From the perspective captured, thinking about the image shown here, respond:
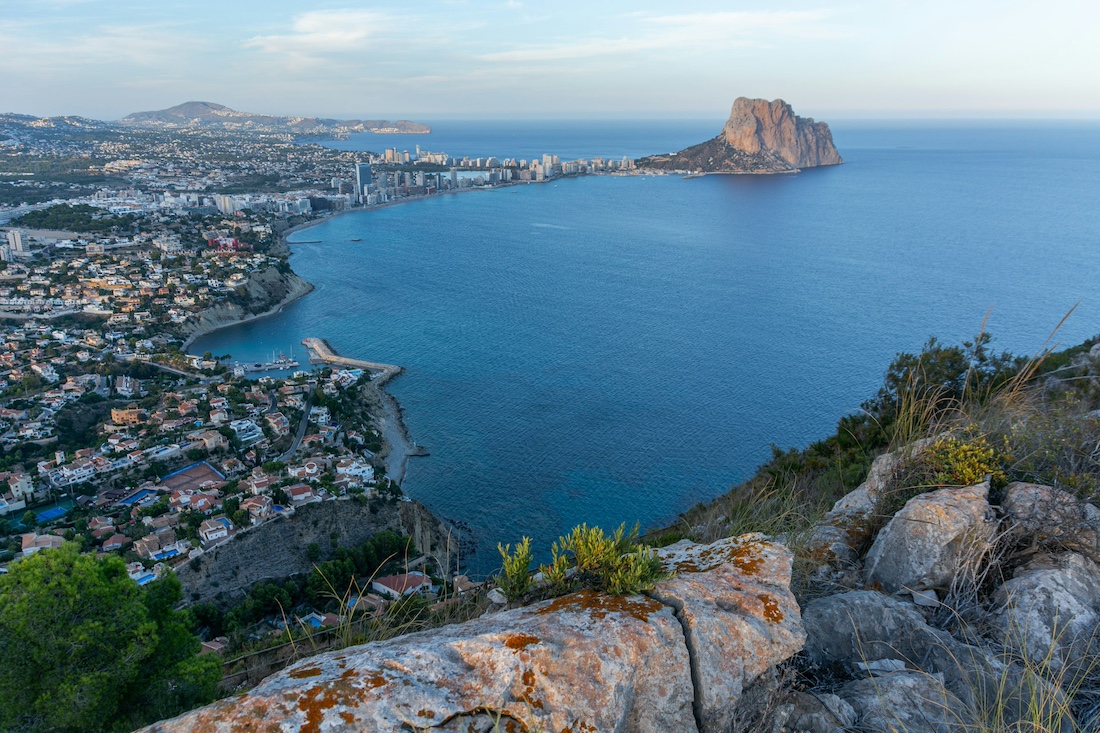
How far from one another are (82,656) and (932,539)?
377cm

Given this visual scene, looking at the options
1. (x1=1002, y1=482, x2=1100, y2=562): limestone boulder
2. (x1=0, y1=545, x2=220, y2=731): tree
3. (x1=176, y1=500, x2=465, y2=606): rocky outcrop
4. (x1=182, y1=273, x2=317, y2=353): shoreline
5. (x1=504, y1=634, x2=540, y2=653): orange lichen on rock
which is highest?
(x1=504, y1=634, x2=540, y2=653): orange lichen on rock

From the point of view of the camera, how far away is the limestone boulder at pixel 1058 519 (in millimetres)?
2711

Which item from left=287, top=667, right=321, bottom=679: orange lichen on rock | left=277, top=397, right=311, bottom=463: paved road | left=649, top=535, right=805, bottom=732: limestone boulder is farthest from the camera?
left=277, top=397, right=311, bottom=463: paved road

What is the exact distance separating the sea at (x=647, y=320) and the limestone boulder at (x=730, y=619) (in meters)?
0.34

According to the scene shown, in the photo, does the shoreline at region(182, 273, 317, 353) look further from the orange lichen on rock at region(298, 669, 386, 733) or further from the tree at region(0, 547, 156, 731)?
the orange lichen on rock at region(298, 669, 386, 733)

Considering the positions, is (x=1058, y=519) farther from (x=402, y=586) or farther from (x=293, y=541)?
(x=293, y=541)

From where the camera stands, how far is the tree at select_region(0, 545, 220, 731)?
8.98 ft

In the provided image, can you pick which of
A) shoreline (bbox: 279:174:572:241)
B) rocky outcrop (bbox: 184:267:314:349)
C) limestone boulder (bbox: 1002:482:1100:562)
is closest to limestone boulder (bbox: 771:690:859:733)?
limestone boulder (bbox: 1002:482:1100:562)

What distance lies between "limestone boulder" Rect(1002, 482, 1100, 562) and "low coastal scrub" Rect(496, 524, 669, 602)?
1780 millimetres

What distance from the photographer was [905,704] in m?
2.03

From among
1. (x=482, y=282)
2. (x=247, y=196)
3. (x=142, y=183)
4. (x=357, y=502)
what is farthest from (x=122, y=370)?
(x=142, y=183)

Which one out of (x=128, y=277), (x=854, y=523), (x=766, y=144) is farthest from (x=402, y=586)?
(x=766, y=144)

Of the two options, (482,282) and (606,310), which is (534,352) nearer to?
(606,310)

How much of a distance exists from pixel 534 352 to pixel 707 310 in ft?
34.5
